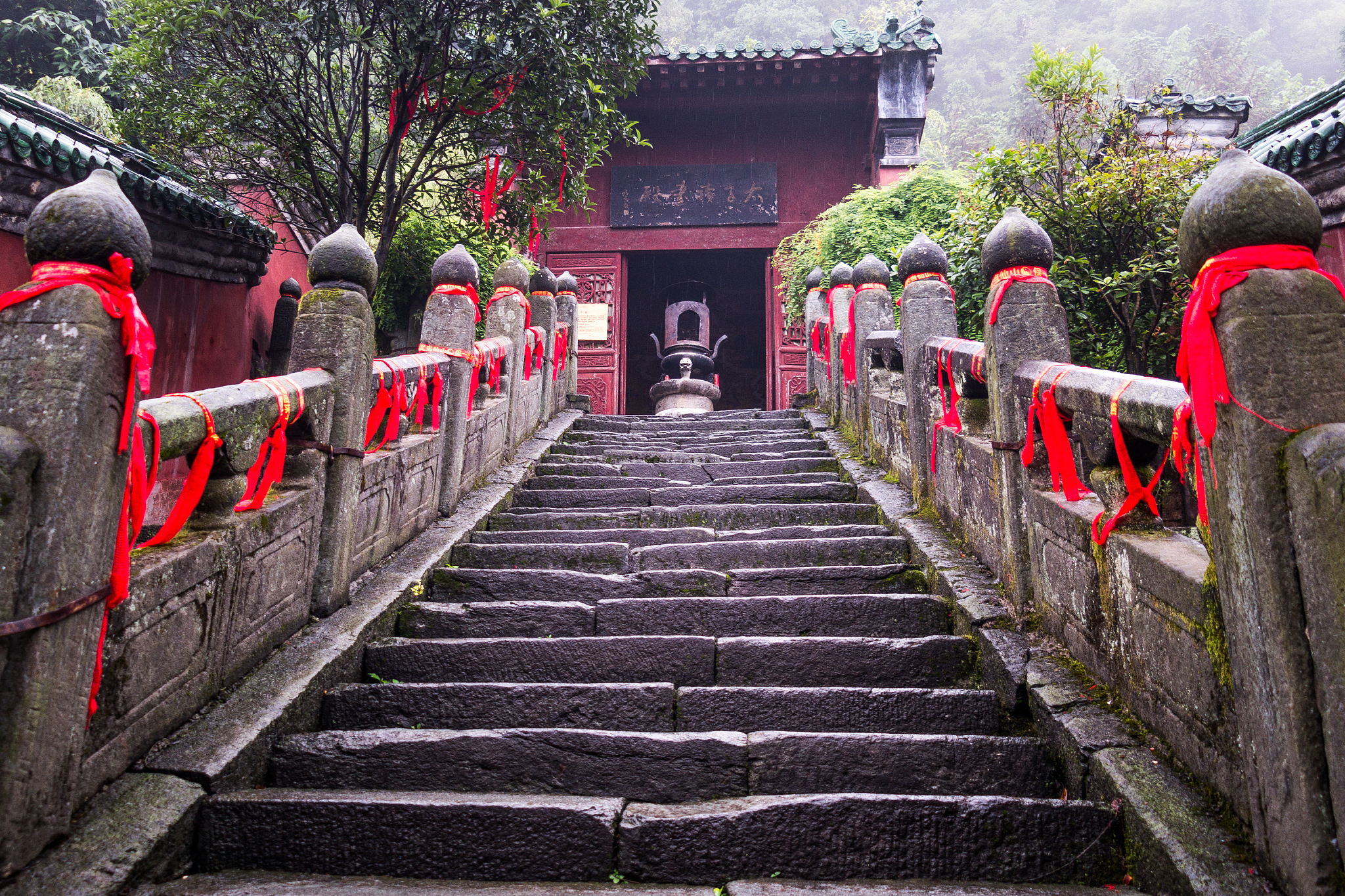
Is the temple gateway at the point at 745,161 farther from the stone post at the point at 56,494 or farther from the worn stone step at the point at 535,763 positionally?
the stone post at the point at 56,494

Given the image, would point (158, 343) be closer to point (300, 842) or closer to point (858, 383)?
point (858, 383)

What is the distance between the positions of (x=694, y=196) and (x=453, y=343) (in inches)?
338

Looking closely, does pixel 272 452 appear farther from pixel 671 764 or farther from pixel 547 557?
pixel 671 764

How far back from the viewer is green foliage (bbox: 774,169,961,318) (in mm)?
9281

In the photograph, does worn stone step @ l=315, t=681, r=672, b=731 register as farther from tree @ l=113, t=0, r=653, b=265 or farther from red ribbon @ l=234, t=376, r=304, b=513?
tree @ l=113, t=0, r=653, b=265

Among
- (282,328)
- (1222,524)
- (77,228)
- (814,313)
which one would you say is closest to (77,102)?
(282,328)

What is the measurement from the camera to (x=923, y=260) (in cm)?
513

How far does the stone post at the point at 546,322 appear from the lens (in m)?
7.96

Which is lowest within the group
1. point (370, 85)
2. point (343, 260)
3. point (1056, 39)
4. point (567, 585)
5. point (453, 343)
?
point (567, 585)

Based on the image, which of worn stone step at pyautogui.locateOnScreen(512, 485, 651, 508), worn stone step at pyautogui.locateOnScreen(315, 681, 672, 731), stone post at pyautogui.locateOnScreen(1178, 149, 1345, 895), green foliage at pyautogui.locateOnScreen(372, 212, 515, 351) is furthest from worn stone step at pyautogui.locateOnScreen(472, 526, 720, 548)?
green foliage at pyautogui.locateOnScreen(372, 212, 515, 351)

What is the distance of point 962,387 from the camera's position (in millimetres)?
4141

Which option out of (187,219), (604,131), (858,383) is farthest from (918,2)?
(187,219)

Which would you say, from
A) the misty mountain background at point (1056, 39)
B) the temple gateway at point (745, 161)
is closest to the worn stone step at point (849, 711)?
the temple gateway at point (745, 161)

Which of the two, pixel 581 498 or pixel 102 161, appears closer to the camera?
pixel 581 498
